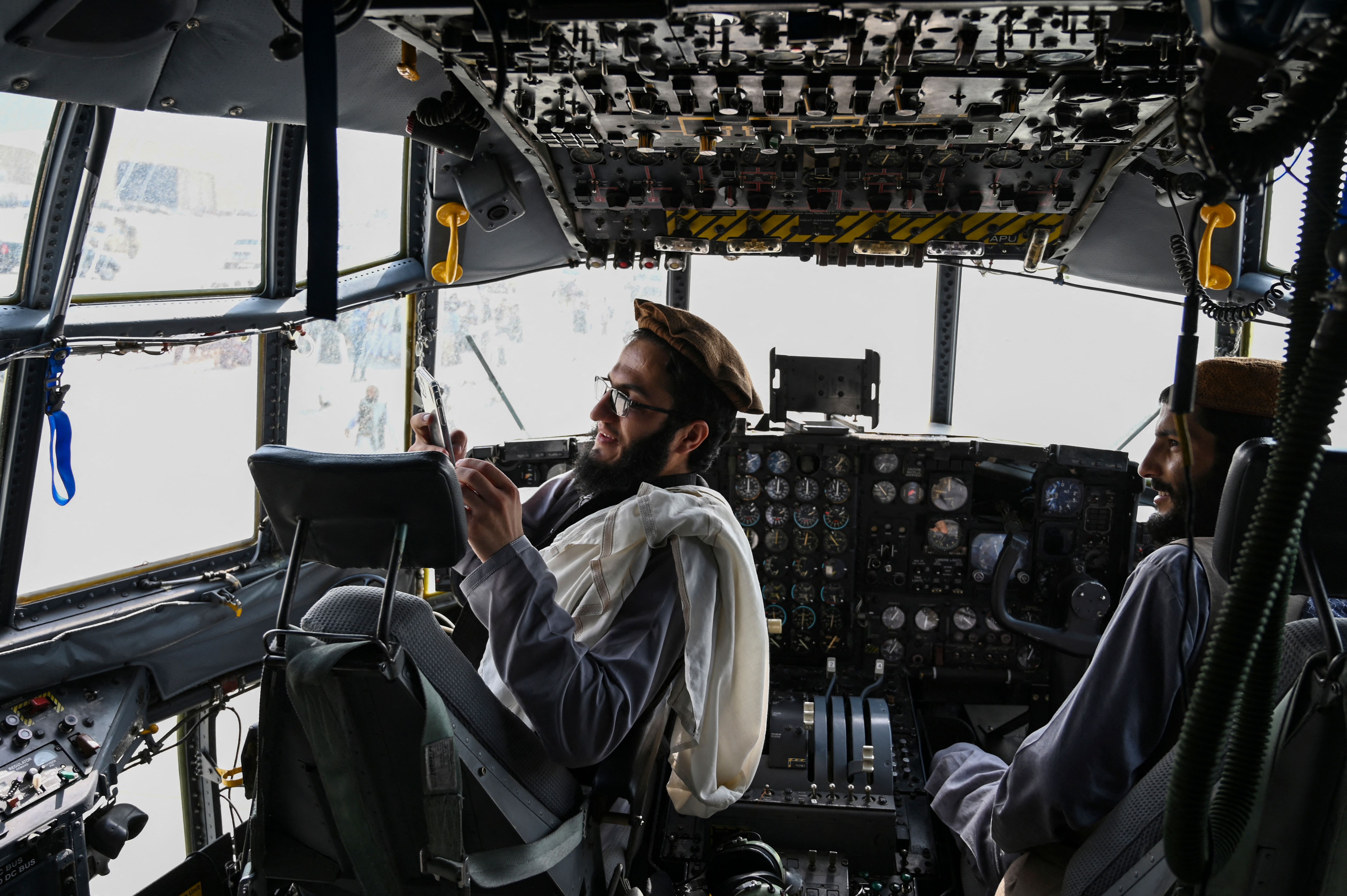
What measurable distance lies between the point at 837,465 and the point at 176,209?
2552mm

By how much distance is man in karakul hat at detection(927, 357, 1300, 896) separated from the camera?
65.4 inches

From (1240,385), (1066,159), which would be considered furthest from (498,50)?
(1066,159)

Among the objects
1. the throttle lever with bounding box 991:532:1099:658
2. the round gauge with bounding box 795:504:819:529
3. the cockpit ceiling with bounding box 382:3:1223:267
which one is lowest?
the throttle lever with bounding box 991:532:1099:658

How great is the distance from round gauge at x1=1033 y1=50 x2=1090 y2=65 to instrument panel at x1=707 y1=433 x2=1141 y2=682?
2.01 metres

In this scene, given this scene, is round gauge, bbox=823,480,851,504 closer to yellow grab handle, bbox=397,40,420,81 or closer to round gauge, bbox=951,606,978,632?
round gauge, bbox=951,606,978,632

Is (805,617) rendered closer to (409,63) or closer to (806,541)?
(806,541)

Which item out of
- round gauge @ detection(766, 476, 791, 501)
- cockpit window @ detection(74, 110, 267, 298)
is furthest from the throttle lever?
cockpit window @ detection(74, 110, 267, 298)

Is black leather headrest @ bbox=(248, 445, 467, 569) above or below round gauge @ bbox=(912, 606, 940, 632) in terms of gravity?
above

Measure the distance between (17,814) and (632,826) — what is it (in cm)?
165

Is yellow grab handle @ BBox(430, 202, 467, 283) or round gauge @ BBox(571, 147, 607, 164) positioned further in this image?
yellow grab handle @ BBox(430, 202, 467, 283)

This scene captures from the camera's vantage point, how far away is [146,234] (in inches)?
124

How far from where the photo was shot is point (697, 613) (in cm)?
182

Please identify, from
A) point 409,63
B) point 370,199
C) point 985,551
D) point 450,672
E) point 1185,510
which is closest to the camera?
point 450,672

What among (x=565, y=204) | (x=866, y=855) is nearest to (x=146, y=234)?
(x=565, y=204)
